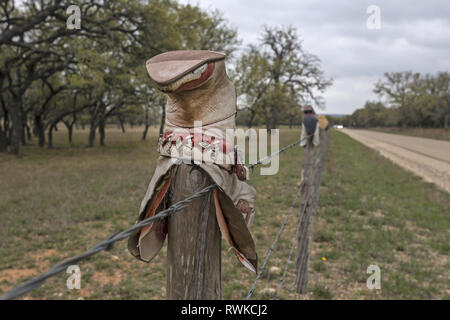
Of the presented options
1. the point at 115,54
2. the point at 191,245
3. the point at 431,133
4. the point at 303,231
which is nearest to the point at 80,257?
the point at 191,245

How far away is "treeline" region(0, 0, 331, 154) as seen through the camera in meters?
11.9

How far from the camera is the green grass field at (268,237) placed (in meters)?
3.61

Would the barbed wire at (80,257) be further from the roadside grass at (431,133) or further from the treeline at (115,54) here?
the roadside grass at (431,133)

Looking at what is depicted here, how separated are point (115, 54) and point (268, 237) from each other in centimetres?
1220

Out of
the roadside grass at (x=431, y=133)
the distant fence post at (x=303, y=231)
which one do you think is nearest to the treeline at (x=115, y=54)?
the distant fence post at (x=303, y=231)

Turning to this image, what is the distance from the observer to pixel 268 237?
16.6 ft

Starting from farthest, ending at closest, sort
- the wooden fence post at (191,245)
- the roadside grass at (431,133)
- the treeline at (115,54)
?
the roadside grass at (431,133) → the treeline at (115,54) → the wooden fence post at (191,245)

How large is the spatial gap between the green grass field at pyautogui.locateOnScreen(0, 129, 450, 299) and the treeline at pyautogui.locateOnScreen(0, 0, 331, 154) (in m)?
6.15

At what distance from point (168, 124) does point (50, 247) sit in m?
4.53

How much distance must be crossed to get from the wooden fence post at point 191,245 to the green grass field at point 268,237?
2.67 m

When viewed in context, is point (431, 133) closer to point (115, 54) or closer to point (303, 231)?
point (115, 54)

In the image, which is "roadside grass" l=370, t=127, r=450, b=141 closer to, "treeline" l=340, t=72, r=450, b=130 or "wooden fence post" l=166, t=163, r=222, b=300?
"treeline" l=340, t=72, r=450, b=130

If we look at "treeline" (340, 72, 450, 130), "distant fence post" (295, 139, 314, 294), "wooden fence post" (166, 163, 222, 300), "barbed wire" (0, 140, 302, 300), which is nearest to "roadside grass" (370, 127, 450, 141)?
"treeline" (340, 72, 450, 130)
